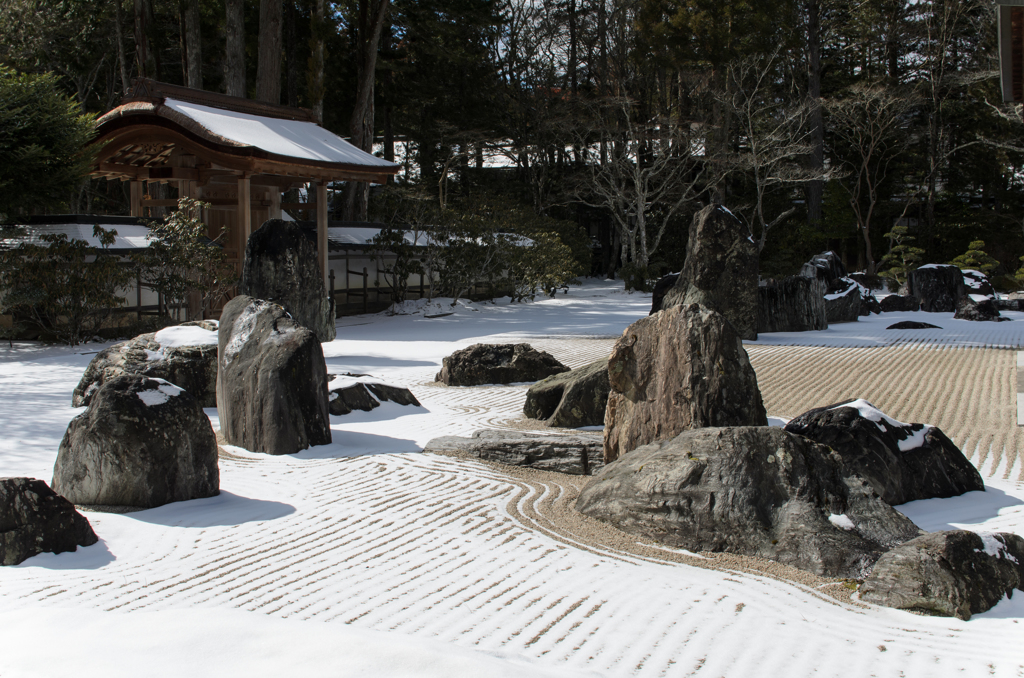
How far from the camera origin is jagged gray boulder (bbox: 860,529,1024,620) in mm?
3344

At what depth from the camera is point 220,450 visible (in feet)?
19.9

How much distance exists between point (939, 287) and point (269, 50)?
15863 millimetres

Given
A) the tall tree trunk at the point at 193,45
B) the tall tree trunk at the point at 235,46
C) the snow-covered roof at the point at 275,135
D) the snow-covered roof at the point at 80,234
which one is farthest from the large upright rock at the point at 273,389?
the tall tree trunk at the point at 193,45

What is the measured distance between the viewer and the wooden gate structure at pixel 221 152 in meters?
14.1

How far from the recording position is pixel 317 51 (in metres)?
20.1

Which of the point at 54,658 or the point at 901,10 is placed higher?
the point at 901,10

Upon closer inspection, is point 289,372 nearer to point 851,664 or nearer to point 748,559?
point 748,559

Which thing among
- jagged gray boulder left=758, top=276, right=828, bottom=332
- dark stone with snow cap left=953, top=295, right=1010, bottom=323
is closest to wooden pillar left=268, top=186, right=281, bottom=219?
jagged gray boulder left=758, top=276, right=828, bottom=332

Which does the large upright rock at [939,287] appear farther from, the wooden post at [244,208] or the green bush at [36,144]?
the green bush at [36,144]

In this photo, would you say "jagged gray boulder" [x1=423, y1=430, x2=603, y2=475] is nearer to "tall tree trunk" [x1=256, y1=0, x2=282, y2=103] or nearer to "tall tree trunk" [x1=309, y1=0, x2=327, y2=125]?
"tall tree trunk" [x1=256, y1=0, x2=282, y2=103]

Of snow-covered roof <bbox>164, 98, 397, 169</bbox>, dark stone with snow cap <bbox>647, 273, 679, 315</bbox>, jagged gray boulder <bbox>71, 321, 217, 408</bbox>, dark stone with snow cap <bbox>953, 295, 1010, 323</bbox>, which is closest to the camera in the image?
jagged gray boulder <bbox>71, 321, 217, 408</bbox>

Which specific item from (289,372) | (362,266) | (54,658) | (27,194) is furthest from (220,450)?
(362,266)

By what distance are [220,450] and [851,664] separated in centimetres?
456

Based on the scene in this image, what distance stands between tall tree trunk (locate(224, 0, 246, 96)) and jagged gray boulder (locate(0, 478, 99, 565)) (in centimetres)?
1739
